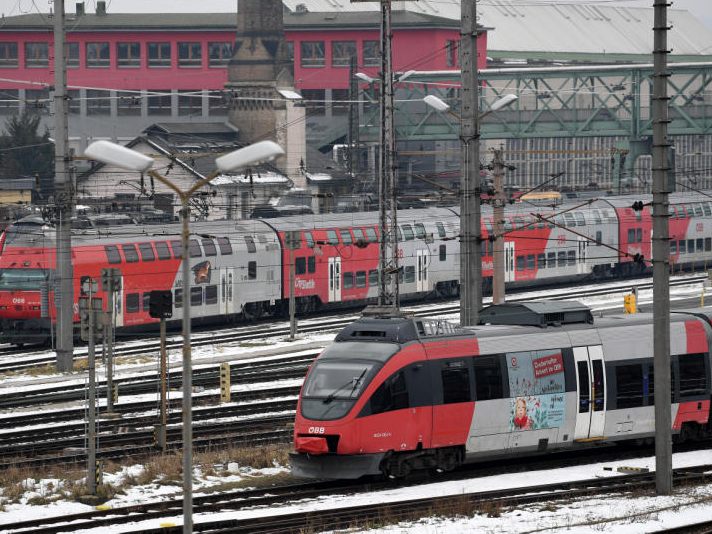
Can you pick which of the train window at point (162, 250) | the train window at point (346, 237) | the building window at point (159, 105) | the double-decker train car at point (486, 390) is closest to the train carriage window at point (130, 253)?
the train window at point (162, 250)

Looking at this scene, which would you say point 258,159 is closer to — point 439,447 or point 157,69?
point 439,447

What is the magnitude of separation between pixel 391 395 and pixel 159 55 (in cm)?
8535

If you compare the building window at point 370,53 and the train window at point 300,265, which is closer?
the train window at point 300,265

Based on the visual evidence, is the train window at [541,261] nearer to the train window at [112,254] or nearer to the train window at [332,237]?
the train window at [332,237]

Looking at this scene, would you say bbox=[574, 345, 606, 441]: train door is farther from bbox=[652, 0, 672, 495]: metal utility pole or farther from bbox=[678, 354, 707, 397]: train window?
bbox=[652, 0, 672, 495]: metal utility pole

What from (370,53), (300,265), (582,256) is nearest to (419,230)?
(300,265)

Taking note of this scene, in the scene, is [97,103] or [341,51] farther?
[341,51]

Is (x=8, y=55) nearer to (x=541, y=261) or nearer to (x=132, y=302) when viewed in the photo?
(x=541, y=261)

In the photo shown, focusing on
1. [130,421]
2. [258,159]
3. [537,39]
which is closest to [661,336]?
[258,159]

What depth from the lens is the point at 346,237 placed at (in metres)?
59.8

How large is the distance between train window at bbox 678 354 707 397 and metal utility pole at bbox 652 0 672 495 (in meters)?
4.27

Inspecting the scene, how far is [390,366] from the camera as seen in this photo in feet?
86.3

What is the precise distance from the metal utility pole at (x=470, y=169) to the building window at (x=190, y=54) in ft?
252

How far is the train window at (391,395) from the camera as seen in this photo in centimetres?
2602
